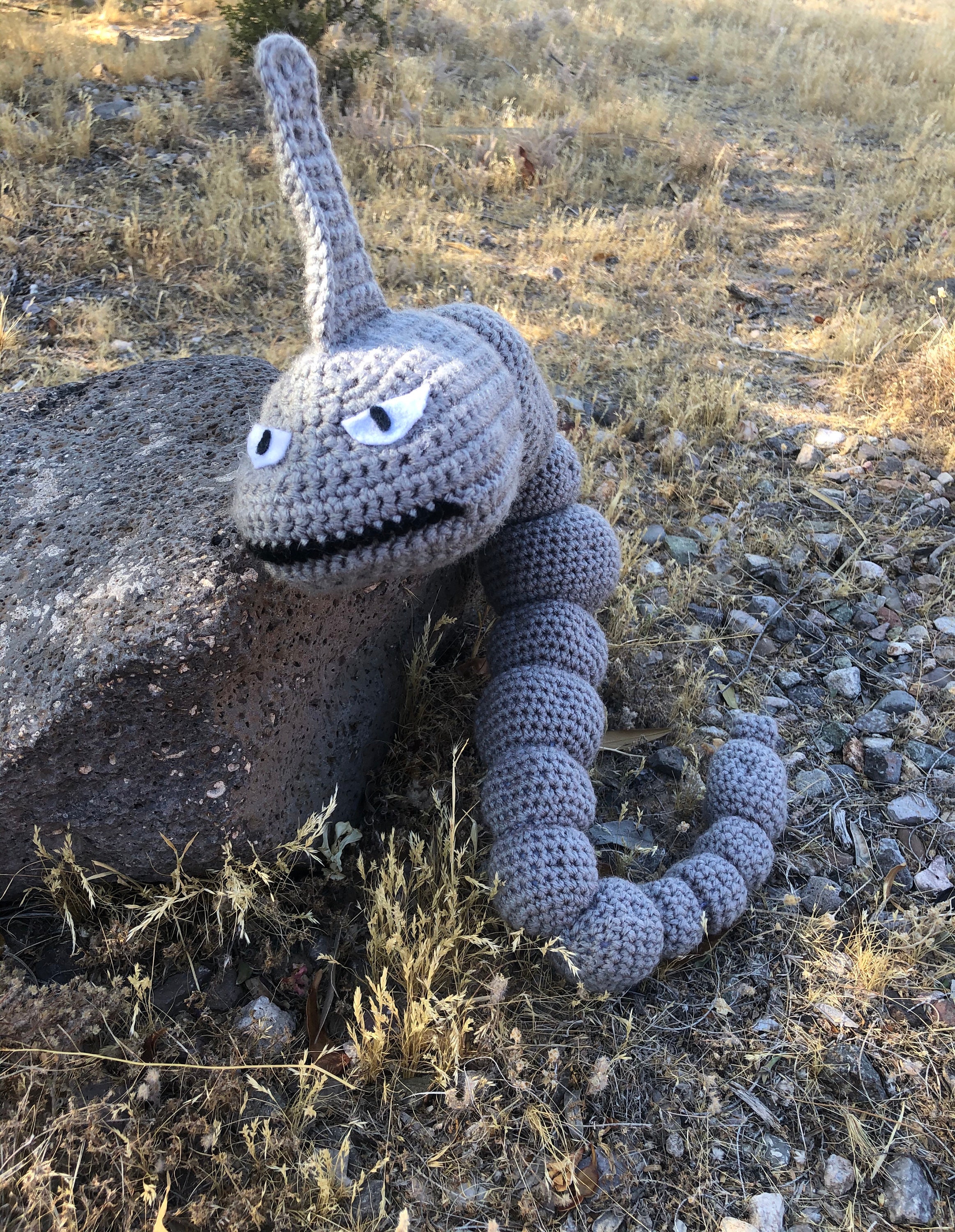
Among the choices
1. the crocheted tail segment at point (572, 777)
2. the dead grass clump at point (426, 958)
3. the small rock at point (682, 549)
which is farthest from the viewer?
the small rock at point (682, 549)

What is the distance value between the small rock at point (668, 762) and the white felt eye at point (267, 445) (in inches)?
60.5

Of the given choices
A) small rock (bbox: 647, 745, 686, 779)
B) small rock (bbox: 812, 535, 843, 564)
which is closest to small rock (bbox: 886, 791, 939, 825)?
small rock (bbox: 647, 745, 686, 779)

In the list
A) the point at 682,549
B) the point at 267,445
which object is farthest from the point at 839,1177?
the point at 682,549

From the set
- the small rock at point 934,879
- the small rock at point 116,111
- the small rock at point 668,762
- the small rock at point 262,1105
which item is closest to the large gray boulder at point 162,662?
the small rock at point 262,1105

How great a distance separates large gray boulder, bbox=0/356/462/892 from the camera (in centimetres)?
181

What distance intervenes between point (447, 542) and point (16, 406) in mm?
1723

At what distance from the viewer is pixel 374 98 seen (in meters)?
6.24

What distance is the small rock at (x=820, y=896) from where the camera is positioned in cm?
233

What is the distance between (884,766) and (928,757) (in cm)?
15

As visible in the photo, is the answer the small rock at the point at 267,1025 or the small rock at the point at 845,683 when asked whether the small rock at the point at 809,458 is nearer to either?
the small rock at the point at 845,683

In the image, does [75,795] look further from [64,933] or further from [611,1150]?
[611,1150]

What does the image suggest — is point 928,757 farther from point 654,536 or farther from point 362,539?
point 362,539

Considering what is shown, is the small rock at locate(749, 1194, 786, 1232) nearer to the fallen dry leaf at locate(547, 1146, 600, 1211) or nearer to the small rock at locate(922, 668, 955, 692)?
the fallen dry leaf at locate(547, 1146, 600, 1211)

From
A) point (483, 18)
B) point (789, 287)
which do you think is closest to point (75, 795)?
point (789, 287)
